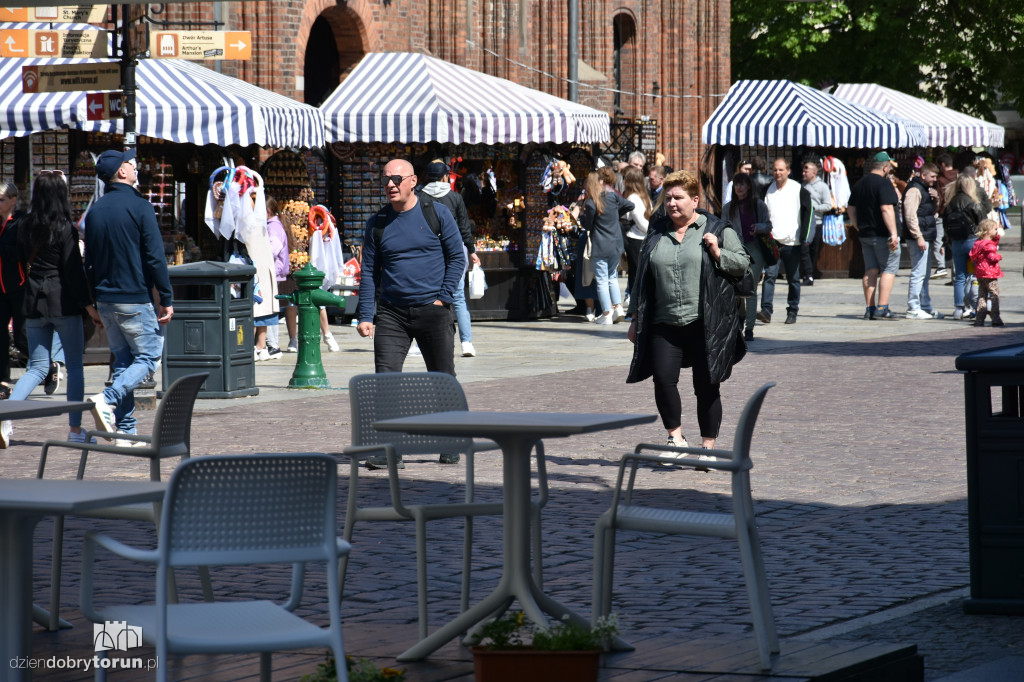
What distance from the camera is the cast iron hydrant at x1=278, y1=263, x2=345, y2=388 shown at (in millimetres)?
14234

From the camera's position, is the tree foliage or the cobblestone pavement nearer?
the cobblestone pavement

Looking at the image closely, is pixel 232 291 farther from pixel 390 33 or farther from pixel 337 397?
pixel 390 33

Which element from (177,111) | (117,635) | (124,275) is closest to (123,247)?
(124,275)

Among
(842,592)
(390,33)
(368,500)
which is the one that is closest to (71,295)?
(368,500)

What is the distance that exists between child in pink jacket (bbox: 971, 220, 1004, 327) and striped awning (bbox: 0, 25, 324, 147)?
7.75 meters

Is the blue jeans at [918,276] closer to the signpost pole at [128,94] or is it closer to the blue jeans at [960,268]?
the blue jeans at [960,268]

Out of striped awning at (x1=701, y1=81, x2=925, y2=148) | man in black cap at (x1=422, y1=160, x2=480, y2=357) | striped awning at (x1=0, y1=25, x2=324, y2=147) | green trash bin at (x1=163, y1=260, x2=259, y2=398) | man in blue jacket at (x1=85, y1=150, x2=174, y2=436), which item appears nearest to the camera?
man in blue jacket at (x1=85, y1=150, x2=174, y2=436)

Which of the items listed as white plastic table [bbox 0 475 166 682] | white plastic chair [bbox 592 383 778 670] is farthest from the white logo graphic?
white plastic chair [bbox 592 383 778 670]

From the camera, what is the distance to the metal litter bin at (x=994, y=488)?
21.1 ft

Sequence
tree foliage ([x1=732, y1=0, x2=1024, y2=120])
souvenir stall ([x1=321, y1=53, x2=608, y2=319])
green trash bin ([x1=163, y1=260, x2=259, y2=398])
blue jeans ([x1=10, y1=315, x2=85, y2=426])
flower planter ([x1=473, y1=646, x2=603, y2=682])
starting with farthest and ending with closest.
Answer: tree foliage ([x1=732, y1=0, x2=1024, y2=120]), souvenir stall ([x1=321, y1=53, x2=608, y2=319]), green trash bin ([x1=163, y1=260, x2=259, y2=398]), blue jeans ([x1=10, y1=315, x2=85, y2=426]), flower planter ([x1=473, y1=646, x2=603, y2=682])

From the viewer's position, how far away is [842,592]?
22.3 ft

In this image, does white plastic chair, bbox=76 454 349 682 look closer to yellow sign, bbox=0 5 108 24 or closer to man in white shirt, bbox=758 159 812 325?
yellow sign, bbox=0 5 108 24

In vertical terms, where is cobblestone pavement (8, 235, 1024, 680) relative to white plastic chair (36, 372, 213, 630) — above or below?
below

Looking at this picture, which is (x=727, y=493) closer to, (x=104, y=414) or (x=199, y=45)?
(x=104, y=414)
